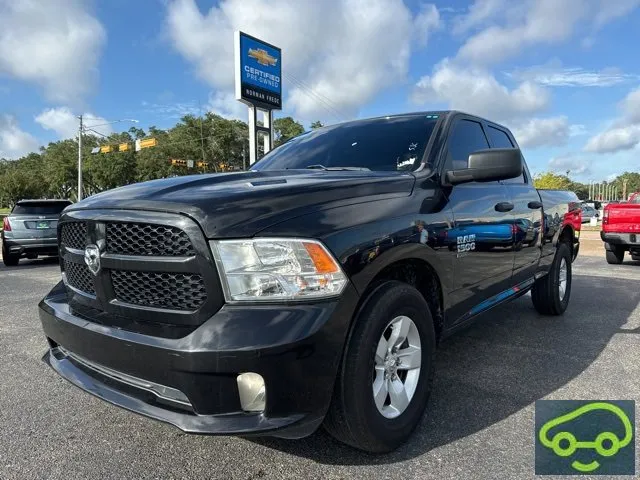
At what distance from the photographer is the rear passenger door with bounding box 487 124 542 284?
3.89 meters

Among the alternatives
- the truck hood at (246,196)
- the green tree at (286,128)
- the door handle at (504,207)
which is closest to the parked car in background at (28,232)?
the truck hood at (246,196)

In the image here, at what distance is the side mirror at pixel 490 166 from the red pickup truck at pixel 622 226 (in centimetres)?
799

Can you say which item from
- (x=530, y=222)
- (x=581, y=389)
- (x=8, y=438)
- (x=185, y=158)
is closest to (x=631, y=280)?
(x=530, y=222)

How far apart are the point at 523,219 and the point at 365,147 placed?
156cm

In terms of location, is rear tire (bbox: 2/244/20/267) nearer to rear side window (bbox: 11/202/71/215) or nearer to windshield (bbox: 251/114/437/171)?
rear side window (bbox: 11/202/71/215)

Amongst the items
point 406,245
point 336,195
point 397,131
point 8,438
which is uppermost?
Answer: point 397,131

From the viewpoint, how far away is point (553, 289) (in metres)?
5.02

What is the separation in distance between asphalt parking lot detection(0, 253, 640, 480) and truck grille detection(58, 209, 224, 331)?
77 centimetres

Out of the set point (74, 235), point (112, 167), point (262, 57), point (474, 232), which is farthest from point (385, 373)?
point (112, 167)

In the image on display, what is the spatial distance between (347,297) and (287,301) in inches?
10.6

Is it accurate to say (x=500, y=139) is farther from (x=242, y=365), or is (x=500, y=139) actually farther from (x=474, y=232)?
(x=242, y=365)

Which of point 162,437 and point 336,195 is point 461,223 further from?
point 162,437

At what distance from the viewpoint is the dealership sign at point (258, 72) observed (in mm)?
16750

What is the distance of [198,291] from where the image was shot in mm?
1973
